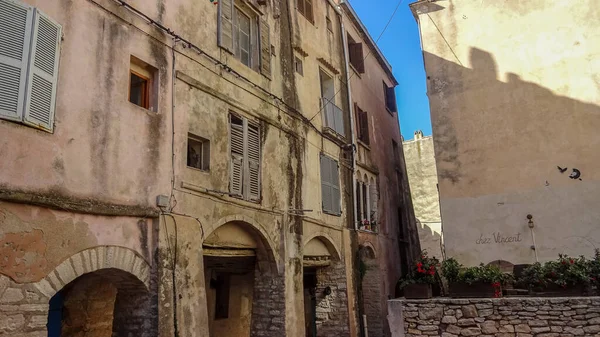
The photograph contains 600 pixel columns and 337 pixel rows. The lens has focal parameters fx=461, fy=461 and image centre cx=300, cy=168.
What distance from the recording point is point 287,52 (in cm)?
1259

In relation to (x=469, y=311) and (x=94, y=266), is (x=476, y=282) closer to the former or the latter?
(x=469, y=311)

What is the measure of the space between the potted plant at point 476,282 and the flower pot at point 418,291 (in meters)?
A: 0.49

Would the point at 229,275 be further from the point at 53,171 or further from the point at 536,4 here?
the point at 536,4

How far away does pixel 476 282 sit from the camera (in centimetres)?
997

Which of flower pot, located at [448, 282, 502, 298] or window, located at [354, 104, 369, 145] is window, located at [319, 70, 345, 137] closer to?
window, located at [354, 104, 369, 145]

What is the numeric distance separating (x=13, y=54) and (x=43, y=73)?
386 millimetres

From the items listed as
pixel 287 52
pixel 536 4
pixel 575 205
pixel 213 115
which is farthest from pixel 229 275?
pixel 536 4

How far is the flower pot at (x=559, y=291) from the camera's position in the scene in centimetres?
938

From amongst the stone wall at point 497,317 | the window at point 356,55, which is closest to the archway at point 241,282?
the stone wall at point 497,317

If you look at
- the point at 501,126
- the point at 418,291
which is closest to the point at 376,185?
the point at 501,126

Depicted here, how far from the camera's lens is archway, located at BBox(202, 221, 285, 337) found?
952cm

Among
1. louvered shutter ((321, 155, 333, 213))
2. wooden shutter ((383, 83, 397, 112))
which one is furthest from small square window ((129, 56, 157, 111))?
wooden shutter ((383, 83, 397, 112))

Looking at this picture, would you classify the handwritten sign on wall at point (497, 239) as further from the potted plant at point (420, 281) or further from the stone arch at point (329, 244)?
the stone arch at point (329, 244)

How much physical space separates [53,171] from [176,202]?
88.2 inches
